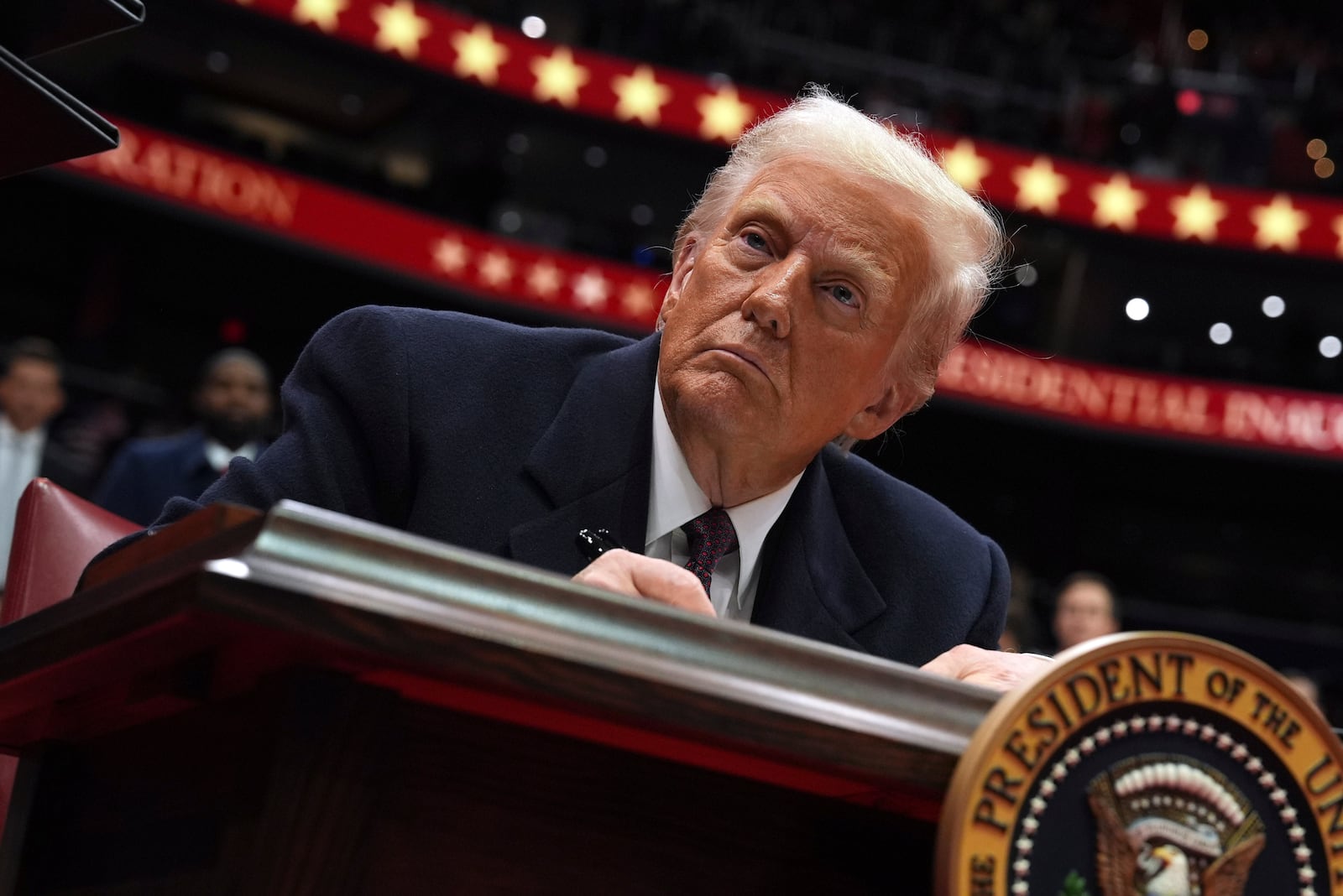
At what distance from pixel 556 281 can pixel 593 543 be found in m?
10.7

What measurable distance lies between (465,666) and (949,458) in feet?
45.3

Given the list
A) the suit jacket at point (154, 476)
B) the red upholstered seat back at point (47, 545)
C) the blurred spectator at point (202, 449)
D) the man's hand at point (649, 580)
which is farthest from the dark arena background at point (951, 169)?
the man's hand at point (649, 580)

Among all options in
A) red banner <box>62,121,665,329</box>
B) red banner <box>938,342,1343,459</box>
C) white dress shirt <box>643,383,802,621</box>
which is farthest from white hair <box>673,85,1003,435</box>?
red banner <box>938,342,1343,459</box>

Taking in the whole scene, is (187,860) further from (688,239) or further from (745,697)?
(688,239)

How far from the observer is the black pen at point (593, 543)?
1.05 m

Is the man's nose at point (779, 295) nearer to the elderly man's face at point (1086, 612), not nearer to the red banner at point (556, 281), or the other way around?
the elderly man's face at point (1086, 612)

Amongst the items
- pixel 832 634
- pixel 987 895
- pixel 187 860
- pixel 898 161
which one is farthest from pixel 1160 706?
pixel 898 161

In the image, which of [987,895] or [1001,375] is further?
[1001,375]

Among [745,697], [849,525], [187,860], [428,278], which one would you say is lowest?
[187,860]

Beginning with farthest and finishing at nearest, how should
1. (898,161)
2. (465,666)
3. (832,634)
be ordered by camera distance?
1. (898,161)
2. (832,634)
3. (465,666)

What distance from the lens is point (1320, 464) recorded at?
1177cm

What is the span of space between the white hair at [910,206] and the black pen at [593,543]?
1.49 ft

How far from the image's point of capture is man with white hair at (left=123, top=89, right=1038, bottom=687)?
43.8 inches

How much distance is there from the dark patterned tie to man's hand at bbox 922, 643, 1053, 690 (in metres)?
0.38
